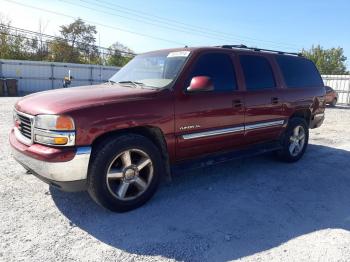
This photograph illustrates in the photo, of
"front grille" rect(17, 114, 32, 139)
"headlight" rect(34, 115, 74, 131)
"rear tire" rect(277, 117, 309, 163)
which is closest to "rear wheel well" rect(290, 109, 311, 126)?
"rear tire" rect(277, 117, 309, 163)

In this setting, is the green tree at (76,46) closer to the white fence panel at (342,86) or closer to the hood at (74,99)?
the white fence panel at (342,86)

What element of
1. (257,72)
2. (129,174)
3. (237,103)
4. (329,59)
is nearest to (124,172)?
(129,174)

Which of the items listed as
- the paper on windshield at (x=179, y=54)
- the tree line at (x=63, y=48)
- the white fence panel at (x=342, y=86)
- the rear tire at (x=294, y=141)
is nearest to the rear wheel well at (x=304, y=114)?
the rear tire at (x=294, y=141)

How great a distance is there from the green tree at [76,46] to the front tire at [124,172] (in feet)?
126

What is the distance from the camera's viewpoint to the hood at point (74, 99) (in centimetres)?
334

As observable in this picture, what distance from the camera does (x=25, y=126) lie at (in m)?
3.67

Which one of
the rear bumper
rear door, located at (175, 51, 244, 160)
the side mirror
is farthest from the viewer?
the rear bumper

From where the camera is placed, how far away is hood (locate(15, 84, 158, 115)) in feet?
11.0

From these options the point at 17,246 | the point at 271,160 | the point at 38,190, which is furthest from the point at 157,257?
the point at 271,160

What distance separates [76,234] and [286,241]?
6.95ft

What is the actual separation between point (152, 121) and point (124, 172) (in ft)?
2.20

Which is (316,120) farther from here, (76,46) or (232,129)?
(76,46)

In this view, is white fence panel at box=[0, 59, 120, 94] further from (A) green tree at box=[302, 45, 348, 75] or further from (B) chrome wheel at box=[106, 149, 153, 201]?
(A) green tree at box=[302, 45, 348, 75]

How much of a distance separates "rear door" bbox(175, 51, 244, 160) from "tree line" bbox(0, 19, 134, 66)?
3193 cm
